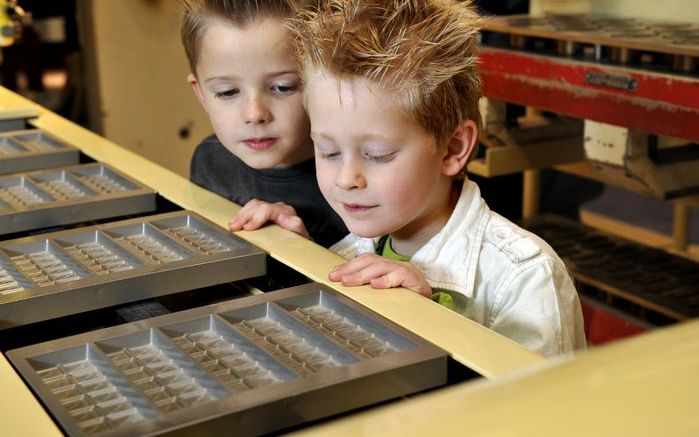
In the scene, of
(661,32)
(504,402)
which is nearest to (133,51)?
(661,32)

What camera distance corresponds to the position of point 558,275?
1.38 metres

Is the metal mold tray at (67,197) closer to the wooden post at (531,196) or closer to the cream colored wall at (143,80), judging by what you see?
the wooden post at (531,196)

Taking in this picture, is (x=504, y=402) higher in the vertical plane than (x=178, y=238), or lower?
higher

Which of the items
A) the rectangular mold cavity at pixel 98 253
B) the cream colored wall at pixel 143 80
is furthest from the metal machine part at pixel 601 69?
the cream colored wall at pixel 143 80

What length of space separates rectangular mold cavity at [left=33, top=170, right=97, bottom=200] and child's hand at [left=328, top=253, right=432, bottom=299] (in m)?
0.58

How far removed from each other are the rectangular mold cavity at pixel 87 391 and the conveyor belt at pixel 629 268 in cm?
205

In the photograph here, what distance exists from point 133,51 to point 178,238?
3.50 meters

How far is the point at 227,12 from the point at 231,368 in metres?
0.97

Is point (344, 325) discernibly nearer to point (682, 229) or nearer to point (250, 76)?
point (250, 76)

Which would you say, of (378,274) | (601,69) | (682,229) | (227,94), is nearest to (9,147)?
(227,94)

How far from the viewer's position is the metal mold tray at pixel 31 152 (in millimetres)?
1796

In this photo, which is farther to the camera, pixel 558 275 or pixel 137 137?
pixel 137 137

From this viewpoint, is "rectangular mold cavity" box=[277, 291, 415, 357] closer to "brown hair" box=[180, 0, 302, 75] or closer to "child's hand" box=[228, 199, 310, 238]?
"child's hand" box=[228, 199, 310, 238]

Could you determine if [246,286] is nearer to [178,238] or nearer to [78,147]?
[178,238]
